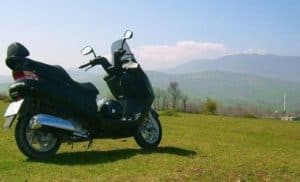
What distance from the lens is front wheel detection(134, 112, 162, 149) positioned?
11.2 meters

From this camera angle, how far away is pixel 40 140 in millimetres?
9531

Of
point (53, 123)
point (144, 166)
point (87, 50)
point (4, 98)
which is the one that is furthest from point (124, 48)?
point (4, 98)

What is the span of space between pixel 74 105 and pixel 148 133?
6.66ft

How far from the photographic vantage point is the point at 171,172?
323 inches

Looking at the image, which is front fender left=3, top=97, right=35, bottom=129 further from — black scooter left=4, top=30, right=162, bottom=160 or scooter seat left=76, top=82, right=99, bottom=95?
scooter seat left=76, top=82, right=99, bottom=95

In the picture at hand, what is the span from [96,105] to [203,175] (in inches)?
118

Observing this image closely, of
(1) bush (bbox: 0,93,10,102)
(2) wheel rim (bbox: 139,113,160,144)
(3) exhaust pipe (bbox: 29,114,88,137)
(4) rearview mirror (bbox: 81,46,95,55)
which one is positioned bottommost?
(1) bush (bbox: 0,93,10,102)

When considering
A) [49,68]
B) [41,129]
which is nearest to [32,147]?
[41,129]

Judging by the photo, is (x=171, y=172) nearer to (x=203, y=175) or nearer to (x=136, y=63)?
(x=203, y=175)

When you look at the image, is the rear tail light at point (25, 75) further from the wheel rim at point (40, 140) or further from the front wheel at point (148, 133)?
the front wheel at point (148, 133)

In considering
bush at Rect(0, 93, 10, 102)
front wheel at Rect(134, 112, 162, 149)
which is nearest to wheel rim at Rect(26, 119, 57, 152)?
front wheel at Rect(134, 112, 162, 149)

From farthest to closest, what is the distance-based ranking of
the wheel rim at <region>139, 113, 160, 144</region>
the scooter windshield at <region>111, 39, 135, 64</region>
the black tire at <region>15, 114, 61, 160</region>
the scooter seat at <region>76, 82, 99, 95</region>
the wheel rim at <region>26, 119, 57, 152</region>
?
the scooter windshield at <region>111, 39, 135, 64</region> < the wheel rim at <region>139, 113, 160, 144</region> < the scooter seat at <region>76, 82, 99, 95</region> < the wheel rim at <region>26, 119, 57, 152</region> < the black tire at <region>15, 114, 61, 160</region>

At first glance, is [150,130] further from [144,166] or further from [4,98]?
[4,98]

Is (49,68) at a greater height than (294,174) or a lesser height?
greater
